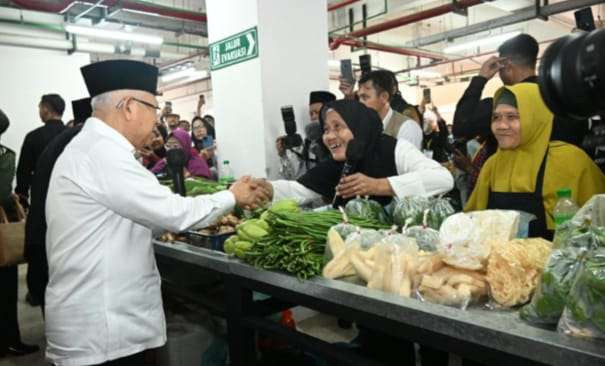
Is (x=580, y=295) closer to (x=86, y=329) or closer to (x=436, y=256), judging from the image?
(x=436, y=256)

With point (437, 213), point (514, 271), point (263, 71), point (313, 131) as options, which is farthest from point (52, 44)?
point (514, 271)

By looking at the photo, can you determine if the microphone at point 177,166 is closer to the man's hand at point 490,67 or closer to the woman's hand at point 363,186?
the woman's hand at point 363,186

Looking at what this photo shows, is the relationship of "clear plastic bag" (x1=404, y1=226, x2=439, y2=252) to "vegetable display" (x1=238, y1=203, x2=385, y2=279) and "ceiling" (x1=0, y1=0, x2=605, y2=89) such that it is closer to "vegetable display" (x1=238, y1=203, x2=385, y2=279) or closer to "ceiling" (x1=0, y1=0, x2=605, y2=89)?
"vegetable display" (x1=238, y1=203, x2=385, y2=279)

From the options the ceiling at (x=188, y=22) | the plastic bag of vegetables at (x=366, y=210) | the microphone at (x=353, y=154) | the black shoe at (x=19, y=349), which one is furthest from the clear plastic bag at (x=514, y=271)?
the ceiling at (x=188, y=22)

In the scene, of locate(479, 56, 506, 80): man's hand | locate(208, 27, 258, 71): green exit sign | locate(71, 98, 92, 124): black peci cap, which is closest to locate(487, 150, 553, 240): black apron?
locate(479, 56, 506, 80): man's hand

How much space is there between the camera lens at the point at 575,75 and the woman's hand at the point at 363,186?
3.40 ft

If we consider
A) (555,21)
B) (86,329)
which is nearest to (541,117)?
(86,329)

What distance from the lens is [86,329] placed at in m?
1.60

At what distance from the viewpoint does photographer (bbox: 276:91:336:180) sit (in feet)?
11.1

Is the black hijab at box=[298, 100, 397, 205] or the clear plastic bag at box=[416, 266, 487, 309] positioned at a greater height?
the black hijab at box=[298, 100, 397, 205]

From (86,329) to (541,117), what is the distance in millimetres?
1861

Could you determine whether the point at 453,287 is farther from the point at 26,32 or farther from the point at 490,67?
the point at 26,32

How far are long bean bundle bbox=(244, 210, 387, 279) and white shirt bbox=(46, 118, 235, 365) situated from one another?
267 mm

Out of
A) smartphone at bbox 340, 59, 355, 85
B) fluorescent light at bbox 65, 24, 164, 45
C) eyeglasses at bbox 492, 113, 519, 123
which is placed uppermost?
fluorescent light at bbox 65, 24, 164, 45
